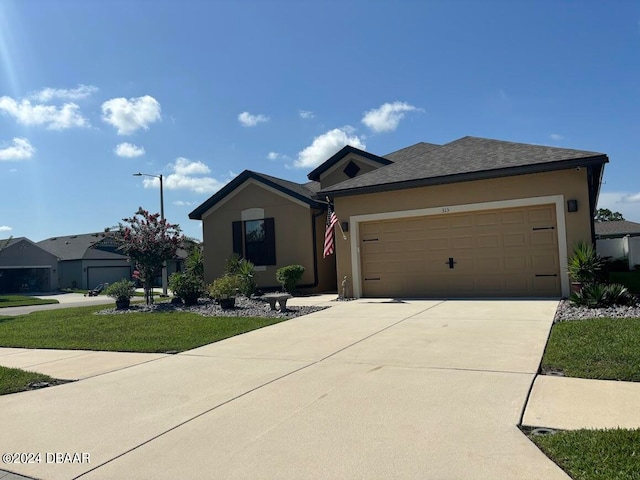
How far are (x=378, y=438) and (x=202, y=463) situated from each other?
58.3 inches

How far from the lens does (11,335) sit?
11484 millimetres

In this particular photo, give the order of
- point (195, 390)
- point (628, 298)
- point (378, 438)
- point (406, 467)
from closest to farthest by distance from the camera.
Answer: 1. point (406, 467)
2. point (378, 438)
3. point (195, 390)
4. point (628, 298)

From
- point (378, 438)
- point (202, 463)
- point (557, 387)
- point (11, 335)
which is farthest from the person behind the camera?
point (11, 335)

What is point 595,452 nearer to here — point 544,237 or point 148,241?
point 544,237

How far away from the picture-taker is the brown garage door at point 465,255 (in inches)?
505

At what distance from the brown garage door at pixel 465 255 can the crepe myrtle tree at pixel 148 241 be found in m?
6.48

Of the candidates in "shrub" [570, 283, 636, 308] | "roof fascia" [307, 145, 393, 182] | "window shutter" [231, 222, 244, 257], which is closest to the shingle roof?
"roof fascia" [307, 145, 393, 182]

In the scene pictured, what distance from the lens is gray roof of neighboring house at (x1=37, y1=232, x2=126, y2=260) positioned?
45938 mm

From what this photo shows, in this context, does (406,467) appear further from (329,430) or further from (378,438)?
(329,430)

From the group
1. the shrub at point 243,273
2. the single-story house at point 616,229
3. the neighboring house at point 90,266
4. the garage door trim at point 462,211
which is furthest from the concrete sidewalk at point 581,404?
the neighboring house at point 90,266

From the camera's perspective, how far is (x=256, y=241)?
20.4 metres

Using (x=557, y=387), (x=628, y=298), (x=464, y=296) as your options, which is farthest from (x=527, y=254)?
(x=557, y=387)

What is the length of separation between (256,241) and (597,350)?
15302 mm

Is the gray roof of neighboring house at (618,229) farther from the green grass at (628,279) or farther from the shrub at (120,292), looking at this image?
the shrub at (120,292)
